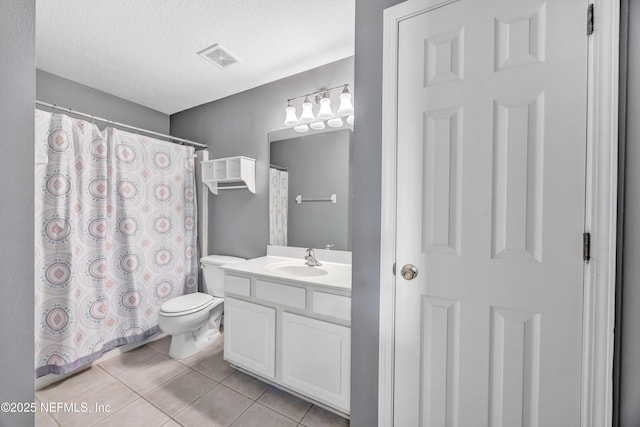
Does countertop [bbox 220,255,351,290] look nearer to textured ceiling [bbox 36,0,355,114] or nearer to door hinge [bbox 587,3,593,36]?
door hinge [bbox 587,3,593,36]

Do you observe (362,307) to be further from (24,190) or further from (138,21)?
(138,21)

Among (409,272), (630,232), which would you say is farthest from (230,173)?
(630,232)

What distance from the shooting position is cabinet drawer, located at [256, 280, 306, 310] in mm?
1509

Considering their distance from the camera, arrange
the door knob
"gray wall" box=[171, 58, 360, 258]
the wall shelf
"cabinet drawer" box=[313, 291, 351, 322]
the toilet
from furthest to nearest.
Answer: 1. the wall shelf
2. "gray wall" box=[171, 58, 360, 258]
3. the toilet
4. "cabinet drawer" box=[313, 291, 351, 322]
5. the door knob

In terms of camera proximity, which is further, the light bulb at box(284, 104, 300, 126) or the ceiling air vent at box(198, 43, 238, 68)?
the light bulb at box(284, 104, 300, 126)

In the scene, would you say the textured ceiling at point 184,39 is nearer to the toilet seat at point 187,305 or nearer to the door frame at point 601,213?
the door frame at point 601,213

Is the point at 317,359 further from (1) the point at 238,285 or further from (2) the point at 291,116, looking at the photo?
(2) the point at 291,116

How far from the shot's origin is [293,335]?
1536 millimetres

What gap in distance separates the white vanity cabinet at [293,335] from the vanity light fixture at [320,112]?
4.01 ft

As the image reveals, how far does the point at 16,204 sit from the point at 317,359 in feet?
4.54

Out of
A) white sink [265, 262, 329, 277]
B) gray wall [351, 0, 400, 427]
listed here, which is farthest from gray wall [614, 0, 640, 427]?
white sink [265, 262, 329, 277]

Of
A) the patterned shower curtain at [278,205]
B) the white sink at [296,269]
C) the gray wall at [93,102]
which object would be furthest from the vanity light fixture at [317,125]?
the gray wall at [93,102]

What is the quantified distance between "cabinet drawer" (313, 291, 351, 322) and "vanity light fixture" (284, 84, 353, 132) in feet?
4.12

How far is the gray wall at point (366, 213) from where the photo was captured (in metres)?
1.14
